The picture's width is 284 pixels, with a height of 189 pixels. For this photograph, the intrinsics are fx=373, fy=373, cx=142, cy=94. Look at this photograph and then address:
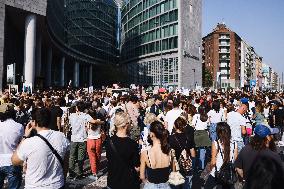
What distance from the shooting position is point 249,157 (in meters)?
5.06

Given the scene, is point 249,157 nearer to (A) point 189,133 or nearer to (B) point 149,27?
(A) point 189,133

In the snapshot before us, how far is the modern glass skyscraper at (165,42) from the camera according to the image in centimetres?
7625

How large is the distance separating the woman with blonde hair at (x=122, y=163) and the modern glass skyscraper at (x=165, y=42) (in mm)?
64833

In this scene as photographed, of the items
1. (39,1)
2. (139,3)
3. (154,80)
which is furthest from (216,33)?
(39,1)

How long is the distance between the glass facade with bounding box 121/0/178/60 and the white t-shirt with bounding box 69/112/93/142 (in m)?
63.0

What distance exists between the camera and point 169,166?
516 cm

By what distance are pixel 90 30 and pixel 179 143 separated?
341ft

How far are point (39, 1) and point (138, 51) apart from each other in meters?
49.8

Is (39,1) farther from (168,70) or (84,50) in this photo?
(84,50)

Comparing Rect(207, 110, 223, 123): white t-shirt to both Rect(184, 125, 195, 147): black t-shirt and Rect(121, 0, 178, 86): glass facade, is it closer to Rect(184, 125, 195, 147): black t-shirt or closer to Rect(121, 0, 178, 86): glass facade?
Rect(184, 125, 195, 147): black t-shirt

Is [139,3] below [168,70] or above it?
above

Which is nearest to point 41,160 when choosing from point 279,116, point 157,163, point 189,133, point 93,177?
point 157,163

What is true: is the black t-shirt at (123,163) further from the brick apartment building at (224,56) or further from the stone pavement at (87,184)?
the brick apartment building at (224,56)

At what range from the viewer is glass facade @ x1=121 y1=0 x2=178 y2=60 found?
77938mm
